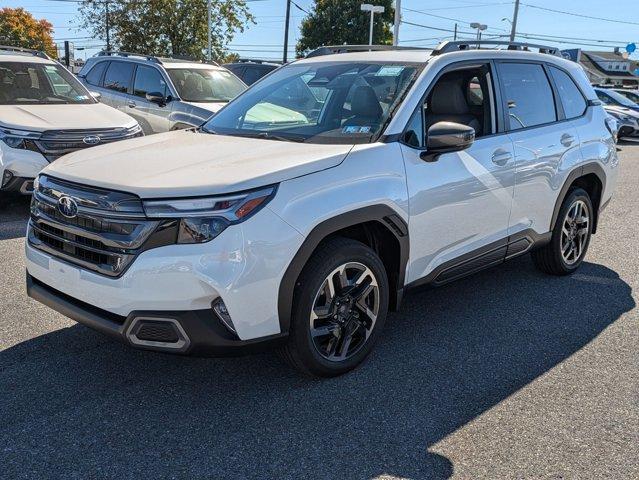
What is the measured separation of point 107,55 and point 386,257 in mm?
9563

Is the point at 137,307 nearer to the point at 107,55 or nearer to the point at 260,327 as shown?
the point at 260,327

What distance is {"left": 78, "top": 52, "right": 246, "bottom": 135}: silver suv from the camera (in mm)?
9640

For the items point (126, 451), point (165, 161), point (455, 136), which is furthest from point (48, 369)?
point (455, 136)

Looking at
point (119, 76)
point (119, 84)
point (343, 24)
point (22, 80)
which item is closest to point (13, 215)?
point (22, 80)

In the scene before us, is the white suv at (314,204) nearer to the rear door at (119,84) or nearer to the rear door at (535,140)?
the rear door at (535,140)

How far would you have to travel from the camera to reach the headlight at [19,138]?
21.8 ft

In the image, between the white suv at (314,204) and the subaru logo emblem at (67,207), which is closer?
the white suv at (314,204)

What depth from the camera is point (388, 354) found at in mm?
3832

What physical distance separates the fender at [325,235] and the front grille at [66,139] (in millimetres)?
4750

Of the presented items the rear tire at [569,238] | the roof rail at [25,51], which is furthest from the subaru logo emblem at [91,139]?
the rear tire at [569,238]

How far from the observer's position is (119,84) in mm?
10820

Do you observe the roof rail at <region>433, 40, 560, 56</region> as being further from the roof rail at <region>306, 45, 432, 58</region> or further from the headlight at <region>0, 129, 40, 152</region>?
the headlight at <region>0, 129, 40, 152</region>

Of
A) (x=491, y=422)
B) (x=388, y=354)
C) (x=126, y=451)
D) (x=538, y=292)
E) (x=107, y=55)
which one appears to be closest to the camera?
(x=126, y=451)

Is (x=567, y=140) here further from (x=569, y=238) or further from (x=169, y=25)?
(x=169, y=25)
